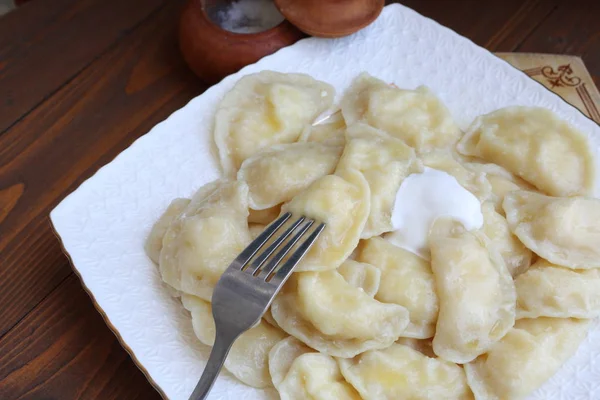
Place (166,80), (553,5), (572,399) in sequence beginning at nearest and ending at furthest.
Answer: (572,399) < (166,80) < (553,5)

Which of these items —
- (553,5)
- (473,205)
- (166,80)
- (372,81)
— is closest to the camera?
(473,205)

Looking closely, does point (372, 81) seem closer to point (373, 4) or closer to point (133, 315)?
point (373, 4)

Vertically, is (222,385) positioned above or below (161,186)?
below

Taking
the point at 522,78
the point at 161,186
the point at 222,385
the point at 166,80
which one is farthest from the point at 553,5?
the point at 222,385

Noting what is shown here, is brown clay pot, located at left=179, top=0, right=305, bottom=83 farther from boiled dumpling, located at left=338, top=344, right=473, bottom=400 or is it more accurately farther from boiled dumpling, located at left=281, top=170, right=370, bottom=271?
boiled dumpling, located at left=338, top=344, right=473, bottom=400

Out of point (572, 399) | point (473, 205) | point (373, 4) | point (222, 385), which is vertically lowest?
point (572, 399)

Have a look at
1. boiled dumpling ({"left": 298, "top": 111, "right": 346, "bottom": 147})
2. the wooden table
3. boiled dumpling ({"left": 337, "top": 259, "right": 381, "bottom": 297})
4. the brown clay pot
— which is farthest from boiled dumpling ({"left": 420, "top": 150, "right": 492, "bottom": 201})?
the wooden table

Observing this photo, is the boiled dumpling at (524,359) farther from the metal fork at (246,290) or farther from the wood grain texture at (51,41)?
the wood grain texture at (51,41)

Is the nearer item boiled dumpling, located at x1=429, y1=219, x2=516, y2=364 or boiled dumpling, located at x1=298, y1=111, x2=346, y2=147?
boiled dumpling, located at x1=429, y1=219, x2=516, y2=364
